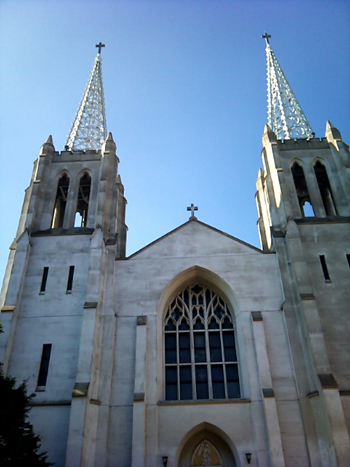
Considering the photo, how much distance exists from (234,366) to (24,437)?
8.64m

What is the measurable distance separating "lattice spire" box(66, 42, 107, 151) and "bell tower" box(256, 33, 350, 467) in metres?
11.2

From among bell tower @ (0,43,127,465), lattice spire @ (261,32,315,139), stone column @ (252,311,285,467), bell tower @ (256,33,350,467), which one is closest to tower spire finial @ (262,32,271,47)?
lattice spire @ (261,32,315,139)

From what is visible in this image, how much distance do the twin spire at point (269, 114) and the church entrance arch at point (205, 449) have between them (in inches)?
693

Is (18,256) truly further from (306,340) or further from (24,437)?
(306,340)

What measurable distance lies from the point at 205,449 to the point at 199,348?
385 centimetres

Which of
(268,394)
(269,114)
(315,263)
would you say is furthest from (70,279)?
(269,114)

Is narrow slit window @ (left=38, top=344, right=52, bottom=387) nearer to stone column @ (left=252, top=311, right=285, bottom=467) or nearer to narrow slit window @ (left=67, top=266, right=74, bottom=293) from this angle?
narrow slit window @ (left=67, top=266, right=74, bottom=293)

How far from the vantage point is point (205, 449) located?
55.0ft

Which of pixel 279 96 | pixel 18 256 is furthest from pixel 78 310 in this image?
pixel 279 96

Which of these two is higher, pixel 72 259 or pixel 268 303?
pixel 72 259

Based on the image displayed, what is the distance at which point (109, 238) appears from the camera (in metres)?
21.4

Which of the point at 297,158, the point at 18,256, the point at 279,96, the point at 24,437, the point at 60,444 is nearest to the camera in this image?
the point at 24,437

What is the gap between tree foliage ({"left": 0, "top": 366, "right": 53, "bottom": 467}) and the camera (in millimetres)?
12539

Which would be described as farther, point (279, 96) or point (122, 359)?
point (279, 96)
